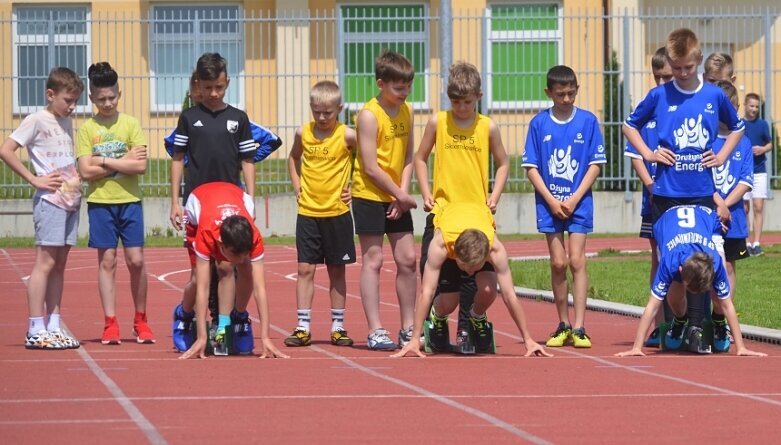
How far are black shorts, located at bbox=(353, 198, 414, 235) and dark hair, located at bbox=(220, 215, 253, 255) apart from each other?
3.77ft

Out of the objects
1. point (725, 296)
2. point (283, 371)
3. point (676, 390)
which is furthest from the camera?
point (725, 296)

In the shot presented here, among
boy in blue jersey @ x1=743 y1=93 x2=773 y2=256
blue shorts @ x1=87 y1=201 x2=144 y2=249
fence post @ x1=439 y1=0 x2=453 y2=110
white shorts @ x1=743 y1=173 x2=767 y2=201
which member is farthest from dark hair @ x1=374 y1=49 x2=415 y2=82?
fence post @ x1=439 y1=0 x2=453 y2=110

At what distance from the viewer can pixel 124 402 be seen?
8047 mm

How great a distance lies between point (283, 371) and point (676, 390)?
2.33m

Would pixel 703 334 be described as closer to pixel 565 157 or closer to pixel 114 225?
pixel 565 157

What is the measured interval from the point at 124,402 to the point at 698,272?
3.97 meters

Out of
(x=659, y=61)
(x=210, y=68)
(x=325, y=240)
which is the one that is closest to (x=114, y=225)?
(x=210, y=68)

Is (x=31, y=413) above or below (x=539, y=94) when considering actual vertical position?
below

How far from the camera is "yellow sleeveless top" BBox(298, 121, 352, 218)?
437 inches

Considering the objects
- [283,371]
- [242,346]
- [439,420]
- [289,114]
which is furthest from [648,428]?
[289,114]

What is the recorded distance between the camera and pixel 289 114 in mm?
26234

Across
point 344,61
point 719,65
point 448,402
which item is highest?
point 344,61

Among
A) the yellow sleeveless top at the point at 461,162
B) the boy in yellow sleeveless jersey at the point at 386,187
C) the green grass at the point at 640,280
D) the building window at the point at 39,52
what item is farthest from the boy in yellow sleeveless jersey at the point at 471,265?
the building window at the point at 39,52

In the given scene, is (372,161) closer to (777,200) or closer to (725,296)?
(725,296)
